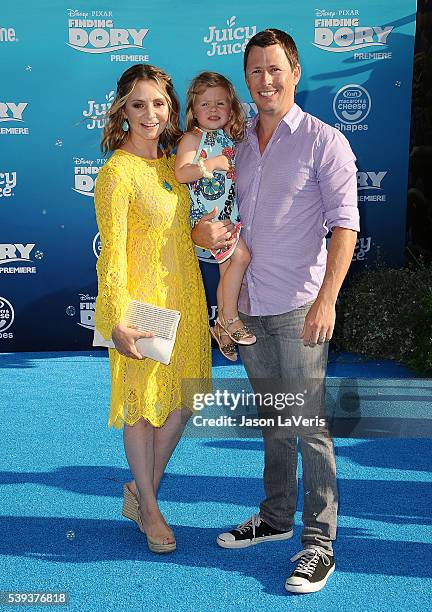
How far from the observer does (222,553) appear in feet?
12.4

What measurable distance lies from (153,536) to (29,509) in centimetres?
86

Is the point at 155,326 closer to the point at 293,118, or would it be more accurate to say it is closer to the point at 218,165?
the point at 218,165

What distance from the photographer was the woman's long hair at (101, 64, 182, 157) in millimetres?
3572

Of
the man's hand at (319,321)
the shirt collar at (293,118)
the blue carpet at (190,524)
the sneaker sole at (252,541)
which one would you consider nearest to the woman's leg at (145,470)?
the blue carpet at (190,524)

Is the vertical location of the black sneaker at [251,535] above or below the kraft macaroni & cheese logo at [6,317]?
below

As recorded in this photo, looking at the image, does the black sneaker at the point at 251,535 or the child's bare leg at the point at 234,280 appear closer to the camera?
the child's bare leg at the point at 234,280

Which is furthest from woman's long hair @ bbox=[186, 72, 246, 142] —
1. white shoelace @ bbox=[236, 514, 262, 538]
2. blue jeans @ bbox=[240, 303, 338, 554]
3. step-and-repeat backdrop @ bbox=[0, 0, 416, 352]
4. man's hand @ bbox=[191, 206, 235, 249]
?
step-and-repeat backdrop @ bbox=[0, 0, 416, 352]

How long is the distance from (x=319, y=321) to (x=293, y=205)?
498mm

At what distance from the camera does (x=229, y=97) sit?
365cm

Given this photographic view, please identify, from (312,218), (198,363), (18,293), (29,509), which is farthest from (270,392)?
(18,293)

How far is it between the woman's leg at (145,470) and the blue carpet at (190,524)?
114 mm

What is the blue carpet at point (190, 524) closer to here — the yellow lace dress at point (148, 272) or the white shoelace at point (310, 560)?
the white shoelace at point (310, 560)

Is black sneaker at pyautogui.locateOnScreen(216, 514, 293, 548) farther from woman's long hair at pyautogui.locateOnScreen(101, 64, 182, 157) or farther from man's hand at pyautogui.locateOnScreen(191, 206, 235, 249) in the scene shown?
woman's long hair at pyautogui.locateOnScreen(101, 64, 182, 157)

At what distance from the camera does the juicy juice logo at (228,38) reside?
8062mm
